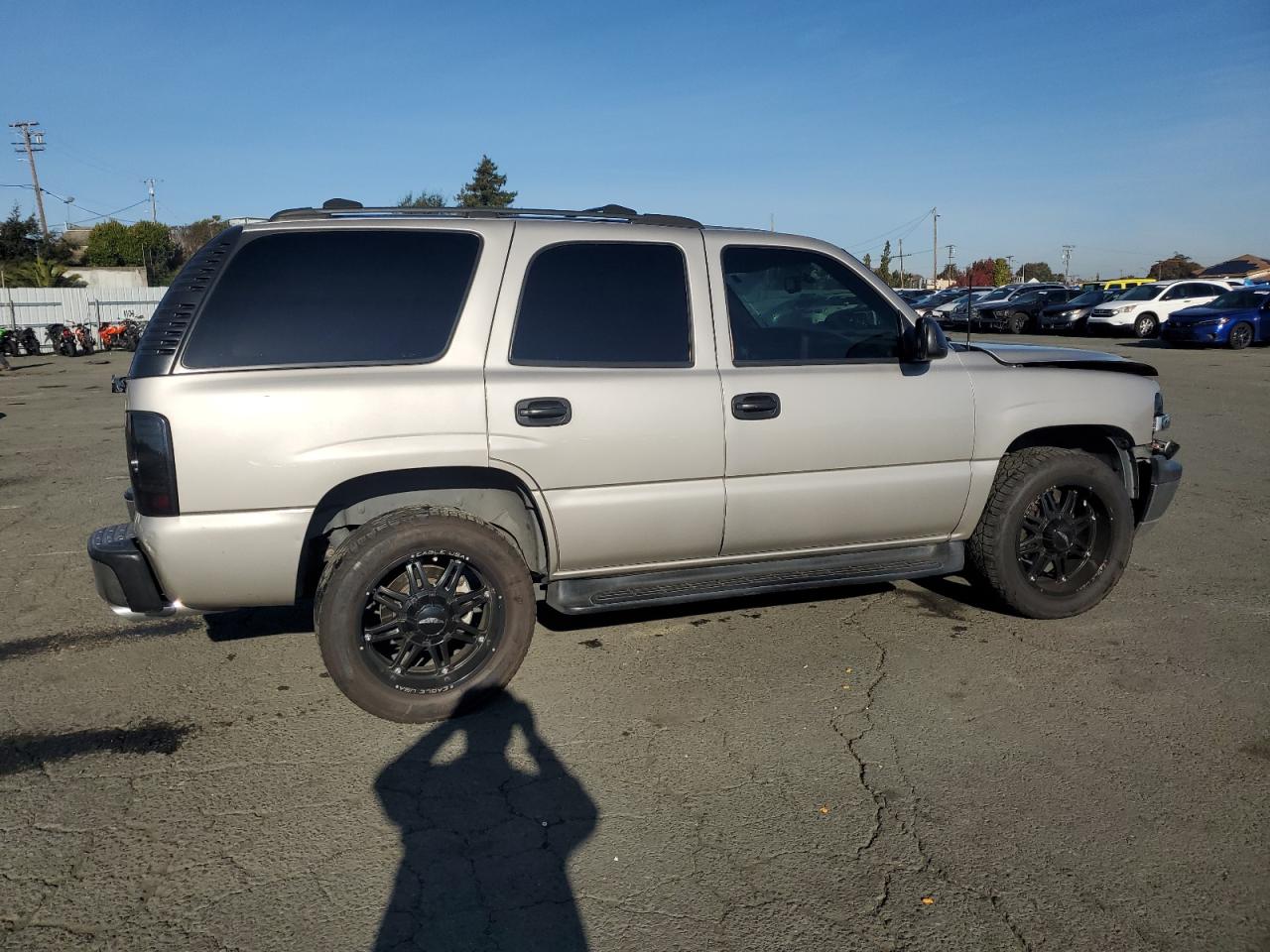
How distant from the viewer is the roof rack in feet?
12.8

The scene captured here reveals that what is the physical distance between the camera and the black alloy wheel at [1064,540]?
15.5 ft

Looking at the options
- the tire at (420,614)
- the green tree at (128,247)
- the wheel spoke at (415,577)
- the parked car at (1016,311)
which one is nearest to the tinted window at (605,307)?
the tire at (420,614)

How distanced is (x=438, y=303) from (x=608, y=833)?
83.6 inches

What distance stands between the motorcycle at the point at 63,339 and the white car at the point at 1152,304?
32071 millimetres

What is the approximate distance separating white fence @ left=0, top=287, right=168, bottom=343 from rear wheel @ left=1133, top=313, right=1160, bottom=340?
107ft

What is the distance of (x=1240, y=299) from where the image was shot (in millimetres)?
23266

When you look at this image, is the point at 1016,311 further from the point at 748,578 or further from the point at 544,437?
→ the point at 544,437

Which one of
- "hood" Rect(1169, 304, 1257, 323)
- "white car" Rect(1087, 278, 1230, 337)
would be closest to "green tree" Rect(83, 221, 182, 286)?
"white car" Rect(1087, 278, 1230, 337)

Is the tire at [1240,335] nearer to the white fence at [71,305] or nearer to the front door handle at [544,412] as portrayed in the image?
the front door handle at [544,412]

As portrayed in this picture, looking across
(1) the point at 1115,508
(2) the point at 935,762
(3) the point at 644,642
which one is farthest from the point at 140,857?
(1) the point at 1115,508

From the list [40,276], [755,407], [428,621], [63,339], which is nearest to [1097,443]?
[755,407]

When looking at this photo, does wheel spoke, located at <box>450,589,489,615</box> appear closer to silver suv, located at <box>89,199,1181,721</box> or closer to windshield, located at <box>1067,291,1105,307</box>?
silver suv, located at <box>89,199,1181,721</box>

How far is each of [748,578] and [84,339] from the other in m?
34.2

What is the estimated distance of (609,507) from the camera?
3.96 m
